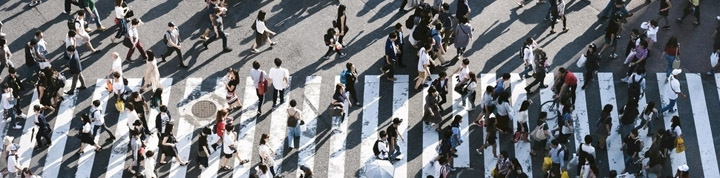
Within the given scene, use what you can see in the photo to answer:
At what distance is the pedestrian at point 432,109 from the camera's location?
2553 centimetres

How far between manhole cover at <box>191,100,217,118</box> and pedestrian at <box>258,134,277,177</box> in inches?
120

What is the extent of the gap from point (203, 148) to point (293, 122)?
89.3 inches

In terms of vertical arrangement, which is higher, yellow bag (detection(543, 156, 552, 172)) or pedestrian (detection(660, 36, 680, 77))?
pedestrian (detection(660, 36, 680, 77))

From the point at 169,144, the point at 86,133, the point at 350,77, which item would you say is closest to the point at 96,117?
the point at 86,133

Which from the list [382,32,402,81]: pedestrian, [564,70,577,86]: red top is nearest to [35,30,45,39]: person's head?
[382,32,402,81]: pedestrian

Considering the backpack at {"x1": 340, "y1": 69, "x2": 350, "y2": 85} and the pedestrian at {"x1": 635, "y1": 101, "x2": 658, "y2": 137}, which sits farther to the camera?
the backpack at {"x1": 340, "y1": 69, "x2": 350, "y2": 85}

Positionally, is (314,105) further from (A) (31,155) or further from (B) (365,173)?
(A) (31,155)

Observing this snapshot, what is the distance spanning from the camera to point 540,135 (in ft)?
82.3

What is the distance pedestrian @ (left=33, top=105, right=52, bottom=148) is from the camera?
25516 millimetres

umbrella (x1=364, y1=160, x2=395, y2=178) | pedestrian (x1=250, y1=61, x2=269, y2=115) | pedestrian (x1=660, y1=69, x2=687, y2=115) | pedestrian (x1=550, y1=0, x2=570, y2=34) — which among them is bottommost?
umbrella (x1=364, y1=160, x2=395, y2=178)

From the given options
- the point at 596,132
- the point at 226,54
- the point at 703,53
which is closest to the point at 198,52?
the point at 226,54

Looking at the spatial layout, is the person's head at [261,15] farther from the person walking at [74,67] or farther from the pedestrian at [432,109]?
the pedestrian at [432,109]

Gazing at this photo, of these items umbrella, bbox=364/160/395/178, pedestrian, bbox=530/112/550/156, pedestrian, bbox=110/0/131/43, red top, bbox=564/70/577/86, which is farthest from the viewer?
pedestrian, bbox=110/0/131/43

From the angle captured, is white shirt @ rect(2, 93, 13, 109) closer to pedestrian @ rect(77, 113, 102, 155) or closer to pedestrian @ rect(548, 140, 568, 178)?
pedestrian @ rect(77, 113, 102, 155)
